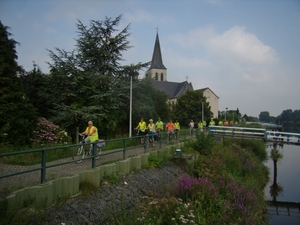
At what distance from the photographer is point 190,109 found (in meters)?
48.8

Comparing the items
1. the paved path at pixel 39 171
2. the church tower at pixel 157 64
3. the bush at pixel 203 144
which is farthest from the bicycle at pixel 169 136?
the church tower at pixel 157 64

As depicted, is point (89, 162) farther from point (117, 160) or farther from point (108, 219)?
point (108, 219)

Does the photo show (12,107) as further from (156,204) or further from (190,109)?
(190,109)

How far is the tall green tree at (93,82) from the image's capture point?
18984 millimetres

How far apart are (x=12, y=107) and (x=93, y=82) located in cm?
807

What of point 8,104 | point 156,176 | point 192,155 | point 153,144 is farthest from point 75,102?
point 156,176

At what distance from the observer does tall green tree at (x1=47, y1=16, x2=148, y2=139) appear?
62.3ft

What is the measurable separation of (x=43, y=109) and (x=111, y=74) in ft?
19.7

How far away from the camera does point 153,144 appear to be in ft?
44.3

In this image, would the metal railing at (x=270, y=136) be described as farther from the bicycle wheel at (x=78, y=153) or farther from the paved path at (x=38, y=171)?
the bicycle wheel at (x=78, y=153)

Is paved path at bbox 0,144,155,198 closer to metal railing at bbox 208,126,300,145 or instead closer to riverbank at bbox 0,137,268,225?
riverbank at bbox 0,137,268,225

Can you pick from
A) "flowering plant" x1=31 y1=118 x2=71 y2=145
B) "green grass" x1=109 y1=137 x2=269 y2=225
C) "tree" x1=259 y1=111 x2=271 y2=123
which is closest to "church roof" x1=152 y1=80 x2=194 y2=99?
"flowering plant" x1=31 y1=118 x2=71 y2=145

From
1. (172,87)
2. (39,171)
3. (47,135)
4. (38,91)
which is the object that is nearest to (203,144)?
(47,135)

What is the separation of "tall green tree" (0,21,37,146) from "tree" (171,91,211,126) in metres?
Answer: 35.9
